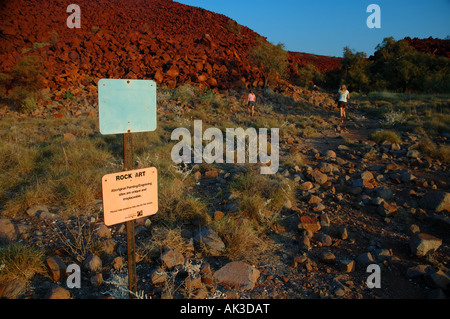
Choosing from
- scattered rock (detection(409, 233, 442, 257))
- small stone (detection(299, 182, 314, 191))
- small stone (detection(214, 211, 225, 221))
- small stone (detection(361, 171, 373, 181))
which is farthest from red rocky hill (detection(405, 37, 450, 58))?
small stone (detection(214, 211, 225, 221))

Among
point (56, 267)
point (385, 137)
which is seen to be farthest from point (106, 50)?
point (56, 267)

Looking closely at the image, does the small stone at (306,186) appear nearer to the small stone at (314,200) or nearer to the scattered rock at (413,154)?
the small stone at (314,200)

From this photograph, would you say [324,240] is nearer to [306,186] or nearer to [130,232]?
[306,186]

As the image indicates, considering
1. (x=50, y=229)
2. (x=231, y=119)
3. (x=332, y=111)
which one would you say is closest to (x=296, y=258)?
(x=50, y=229)

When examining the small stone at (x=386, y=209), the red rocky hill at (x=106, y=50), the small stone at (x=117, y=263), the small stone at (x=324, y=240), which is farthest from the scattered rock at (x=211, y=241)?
the red rocky hill at (x=106, y=50)

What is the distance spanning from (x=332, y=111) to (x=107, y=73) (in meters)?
13.2

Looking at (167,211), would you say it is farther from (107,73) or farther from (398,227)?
(107,73)

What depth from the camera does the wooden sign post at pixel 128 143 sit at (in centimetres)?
196

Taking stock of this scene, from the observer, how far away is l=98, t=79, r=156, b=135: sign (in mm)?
1932

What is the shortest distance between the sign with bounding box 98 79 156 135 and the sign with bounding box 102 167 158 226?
0.35m

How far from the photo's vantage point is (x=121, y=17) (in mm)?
27859

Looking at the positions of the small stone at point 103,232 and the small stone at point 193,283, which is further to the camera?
the small stone at point 103,232

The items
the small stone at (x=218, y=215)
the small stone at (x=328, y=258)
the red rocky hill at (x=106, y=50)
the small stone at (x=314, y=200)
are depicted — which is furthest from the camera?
the red rocky hill at (x=106, y=50)

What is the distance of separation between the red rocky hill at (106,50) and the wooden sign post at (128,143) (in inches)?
550
